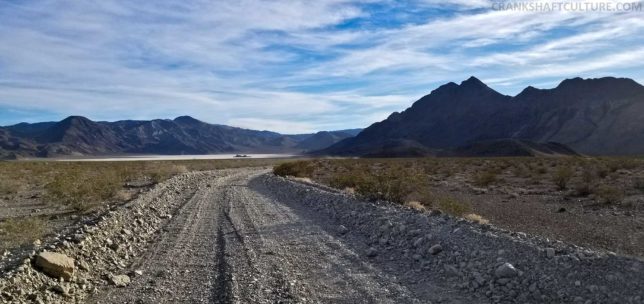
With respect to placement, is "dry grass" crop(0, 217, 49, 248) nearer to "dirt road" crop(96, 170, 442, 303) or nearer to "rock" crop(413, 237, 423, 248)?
"dirt road" crop(96, 170, 442, 303)

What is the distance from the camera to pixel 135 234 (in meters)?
13.6

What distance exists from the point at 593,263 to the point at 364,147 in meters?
179

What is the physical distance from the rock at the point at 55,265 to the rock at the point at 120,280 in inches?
26.2

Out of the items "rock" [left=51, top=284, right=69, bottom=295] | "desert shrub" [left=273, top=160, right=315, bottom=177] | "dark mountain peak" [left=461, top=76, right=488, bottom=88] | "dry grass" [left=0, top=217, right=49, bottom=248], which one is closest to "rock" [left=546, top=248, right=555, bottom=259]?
"rock" [left=51, top=284, right=69, bottom=295]

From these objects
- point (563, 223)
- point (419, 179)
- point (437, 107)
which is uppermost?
point (437, 107)

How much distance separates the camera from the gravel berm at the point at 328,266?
7836 millimetres

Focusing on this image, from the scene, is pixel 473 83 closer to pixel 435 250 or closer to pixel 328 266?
pixel 435 250

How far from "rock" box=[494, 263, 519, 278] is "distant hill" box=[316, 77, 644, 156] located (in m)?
110

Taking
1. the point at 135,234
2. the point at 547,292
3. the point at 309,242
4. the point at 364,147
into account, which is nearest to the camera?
the point at 547,292

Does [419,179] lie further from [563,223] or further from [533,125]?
[533,125]

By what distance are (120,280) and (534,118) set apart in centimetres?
15256

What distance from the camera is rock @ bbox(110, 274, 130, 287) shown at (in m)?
8.95

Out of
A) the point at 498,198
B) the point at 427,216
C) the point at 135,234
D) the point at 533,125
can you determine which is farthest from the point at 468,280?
the point at 533,125

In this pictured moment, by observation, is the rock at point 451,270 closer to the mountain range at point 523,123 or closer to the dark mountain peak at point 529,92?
the mountain range at point 523,123
